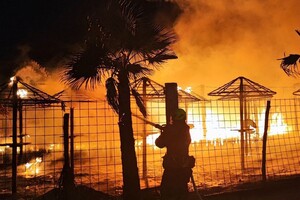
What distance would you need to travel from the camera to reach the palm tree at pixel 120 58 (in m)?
5.66

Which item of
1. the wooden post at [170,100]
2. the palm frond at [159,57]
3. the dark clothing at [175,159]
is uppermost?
the palm frond at [159,57]

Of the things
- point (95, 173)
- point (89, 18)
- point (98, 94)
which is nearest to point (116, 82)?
point (89, 18)

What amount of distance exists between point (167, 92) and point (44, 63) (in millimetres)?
19492

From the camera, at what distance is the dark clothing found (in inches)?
213

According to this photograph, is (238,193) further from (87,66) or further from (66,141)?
(87,66)

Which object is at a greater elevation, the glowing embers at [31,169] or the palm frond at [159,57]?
the palm frond at [159,57]

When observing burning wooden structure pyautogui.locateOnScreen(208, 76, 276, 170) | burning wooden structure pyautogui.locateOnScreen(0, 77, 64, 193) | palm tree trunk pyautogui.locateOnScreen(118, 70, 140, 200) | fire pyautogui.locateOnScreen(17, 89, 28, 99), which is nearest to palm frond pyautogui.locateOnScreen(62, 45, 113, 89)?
palm tree trunk pyautogui.locateOnScreen(118, 70, 140, 200)

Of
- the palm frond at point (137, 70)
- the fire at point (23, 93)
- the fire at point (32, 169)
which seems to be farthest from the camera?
the fire at point (32, 169)

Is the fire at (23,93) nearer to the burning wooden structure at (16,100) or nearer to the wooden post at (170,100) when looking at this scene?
the burning wooden structure at (16,100)

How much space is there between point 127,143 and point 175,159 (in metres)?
0.84

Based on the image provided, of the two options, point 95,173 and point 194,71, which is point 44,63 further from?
point 95,173

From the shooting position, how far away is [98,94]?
1581cm

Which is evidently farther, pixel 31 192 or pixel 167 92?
pixel 31 192

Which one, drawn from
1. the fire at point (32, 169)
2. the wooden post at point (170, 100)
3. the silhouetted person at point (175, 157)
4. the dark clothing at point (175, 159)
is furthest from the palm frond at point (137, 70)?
the fire at point (32, 169)
